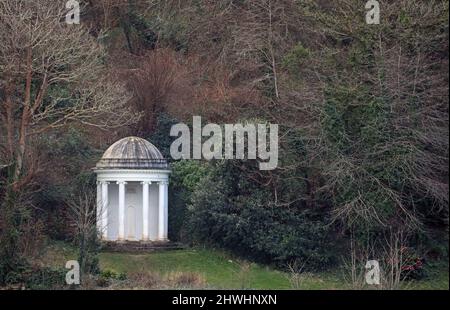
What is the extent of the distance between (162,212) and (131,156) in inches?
91.0

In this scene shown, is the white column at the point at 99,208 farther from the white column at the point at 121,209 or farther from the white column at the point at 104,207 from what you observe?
the white column at the point at 121,209

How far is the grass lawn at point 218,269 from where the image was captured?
26.7 metres

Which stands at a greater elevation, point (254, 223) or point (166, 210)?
point (166, 210)

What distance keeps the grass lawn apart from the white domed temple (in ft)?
6.43

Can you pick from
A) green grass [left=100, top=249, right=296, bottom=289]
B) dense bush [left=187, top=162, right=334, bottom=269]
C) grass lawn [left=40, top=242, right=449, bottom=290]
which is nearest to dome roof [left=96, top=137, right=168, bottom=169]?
dense bush [left=187, top=162, right=334, bottom=269]

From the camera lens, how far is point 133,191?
33.0 meters

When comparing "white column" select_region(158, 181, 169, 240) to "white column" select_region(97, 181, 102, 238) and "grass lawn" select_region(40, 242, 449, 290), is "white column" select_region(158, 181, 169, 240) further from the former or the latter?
"white column" select_region(97, 181, 102, 238)

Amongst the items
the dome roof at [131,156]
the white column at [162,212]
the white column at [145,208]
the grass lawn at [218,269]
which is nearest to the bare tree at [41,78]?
the dome roof at [131,156]

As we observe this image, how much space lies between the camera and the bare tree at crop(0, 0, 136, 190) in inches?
1160

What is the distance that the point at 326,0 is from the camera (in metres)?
35.1

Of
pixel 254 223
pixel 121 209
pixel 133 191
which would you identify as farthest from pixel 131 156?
pixel 254 223

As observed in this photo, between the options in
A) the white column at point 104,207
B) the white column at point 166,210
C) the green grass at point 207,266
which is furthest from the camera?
the white column at point 166,210

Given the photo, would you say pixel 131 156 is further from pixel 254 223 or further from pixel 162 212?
pixel 254 223
